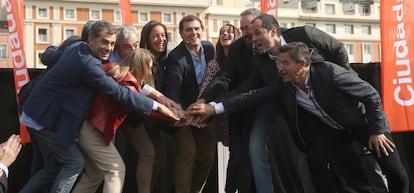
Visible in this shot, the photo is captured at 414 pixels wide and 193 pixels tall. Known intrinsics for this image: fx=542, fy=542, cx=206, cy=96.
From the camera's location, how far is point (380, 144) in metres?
3.95

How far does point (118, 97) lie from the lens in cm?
407

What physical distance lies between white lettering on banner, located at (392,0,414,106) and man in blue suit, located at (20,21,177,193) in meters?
2.78

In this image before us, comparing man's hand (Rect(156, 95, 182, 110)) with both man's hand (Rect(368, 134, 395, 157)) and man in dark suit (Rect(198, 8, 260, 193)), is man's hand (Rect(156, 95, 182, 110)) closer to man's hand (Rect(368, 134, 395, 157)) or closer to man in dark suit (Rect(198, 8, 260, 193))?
man in dark suit (Rect(198, 8, 260, 193))

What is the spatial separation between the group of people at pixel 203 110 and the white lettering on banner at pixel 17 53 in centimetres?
54

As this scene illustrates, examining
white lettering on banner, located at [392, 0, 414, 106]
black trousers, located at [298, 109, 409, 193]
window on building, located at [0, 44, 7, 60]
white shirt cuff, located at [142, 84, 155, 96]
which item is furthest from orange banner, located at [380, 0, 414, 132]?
window on building, located at [0, 44, 7, 60]

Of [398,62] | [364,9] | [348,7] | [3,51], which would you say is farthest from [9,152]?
[364,9]

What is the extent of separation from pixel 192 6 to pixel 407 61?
57465 millimetres

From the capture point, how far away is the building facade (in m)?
57.6

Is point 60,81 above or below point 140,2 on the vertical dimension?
below

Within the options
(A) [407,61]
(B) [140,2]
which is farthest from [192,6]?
(A) [407,61]

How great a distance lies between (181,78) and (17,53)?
1822mm

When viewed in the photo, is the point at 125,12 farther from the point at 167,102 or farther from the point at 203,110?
the point at 203,110

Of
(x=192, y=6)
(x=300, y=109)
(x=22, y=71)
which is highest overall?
(x=192, y=6)

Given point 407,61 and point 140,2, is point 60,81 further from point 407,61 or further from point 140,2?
point 140,2
